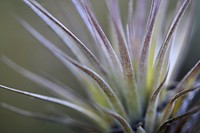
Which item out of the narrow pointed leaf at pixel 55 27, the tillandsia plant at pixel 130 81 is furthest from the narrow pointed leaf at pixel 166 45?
the narrow pointed leaf at pixel 55 27

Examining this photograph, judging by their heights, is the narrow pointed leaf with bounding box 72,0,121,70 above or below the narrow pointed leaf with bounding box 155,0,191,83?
above

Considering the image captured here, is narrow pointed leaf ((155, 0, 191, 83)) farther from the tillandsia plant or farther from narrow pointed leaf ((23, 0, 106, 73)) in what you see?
narrow pointed leaf ((23, 0, 106, 73))

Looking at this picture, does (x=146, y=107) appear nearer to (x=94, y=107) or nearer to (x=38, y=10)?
(x=94, y=107)

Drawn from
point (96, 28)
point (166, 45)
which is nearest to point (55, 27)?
point (96, 28)

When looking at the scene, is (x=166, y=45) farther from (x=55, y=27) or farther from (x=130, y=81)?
(x=55, y=27)

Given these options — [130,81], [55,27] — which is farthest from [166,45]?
[55,27]

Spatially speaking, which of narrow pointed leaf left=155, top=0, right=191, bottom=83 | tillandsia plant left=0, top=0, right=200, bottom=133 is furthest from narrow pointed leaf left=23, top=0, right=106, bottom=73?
narrow pointed leaf left=155, top=0, right=191, bottom=83

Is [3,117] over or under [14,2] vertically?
under


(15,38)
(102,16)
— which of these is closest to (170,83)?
(102,16)

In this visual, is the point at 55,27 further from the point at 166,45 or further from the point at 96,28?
the point at 166,45

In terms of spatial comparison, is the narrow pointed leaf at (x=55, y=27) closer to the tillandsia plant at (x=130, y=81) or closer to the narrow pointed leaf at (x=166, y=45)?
the tillandsia plant at (x=130, y=81)

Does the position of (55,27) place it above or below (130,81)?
above
